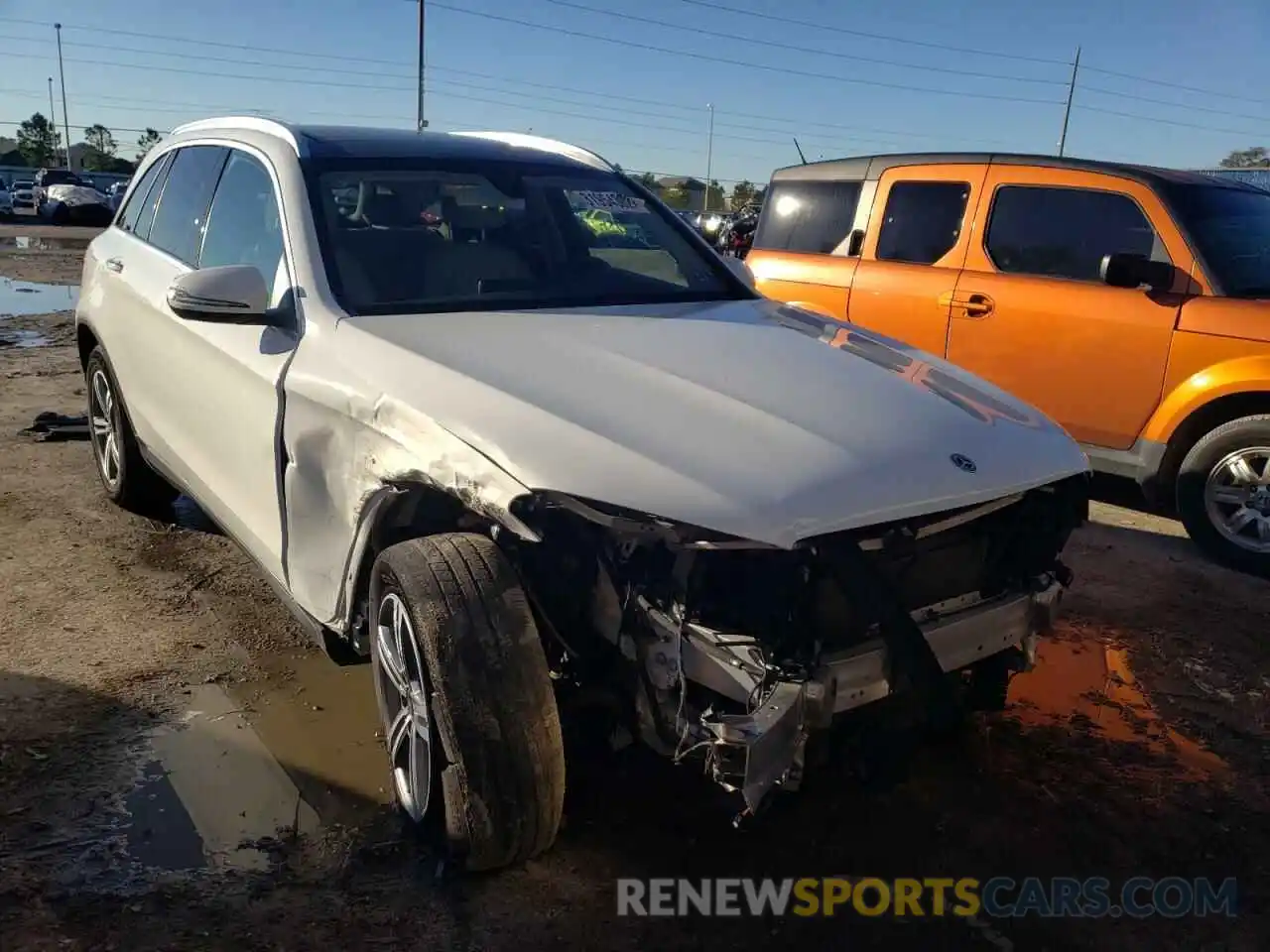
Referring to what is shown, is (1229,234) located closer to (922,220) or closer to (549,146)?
(922,220)

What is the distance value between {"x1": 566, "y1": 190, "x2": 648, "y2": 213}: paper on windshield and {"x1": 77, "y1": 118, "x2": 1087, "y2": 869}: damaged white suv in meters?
0.19

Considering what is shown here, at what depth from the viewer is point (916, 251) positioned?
6.55 meters

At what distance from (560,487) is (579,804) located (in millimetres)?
1132

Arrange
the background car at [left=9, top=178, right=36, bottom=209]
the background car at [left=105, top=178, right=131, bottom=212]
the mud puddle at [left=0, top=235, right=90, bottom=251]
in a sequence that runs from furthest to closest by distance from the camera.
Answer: the background car at [left=105, top=178, right=131, bottom=212] → the background car at [left=9, top=178, right=36, bottom=209] → the mud puddle at [left=0, top=235, right=90, bottom=251]

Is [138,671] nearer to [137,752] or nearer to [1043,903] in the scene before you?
[137,752]

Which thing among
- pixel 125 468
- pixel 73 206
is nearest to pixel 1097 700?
pixel 125 468

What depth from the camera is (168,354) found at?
3.99 meters

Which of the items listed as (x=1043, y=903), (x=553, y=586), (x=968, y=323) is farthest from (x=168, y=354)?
(x=968, y=323)

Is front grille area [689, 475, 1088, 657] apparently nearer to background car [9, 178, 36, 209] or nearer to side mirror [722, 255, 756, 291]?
side mirror [722, 255, 756, 291]

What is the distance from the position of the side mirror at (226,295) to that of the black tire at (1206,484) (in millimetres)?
4477

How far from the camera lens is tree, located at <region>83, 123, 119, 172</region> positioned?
82688 mm

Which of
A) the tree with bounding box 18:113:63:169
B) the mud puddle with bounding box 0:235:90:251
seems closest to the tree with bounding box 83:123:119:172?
the tree with bounding box 18:113:63:169

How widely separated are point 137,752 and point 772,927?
1.94 meters

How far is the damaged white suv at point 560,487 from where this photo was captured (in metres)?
2.25
